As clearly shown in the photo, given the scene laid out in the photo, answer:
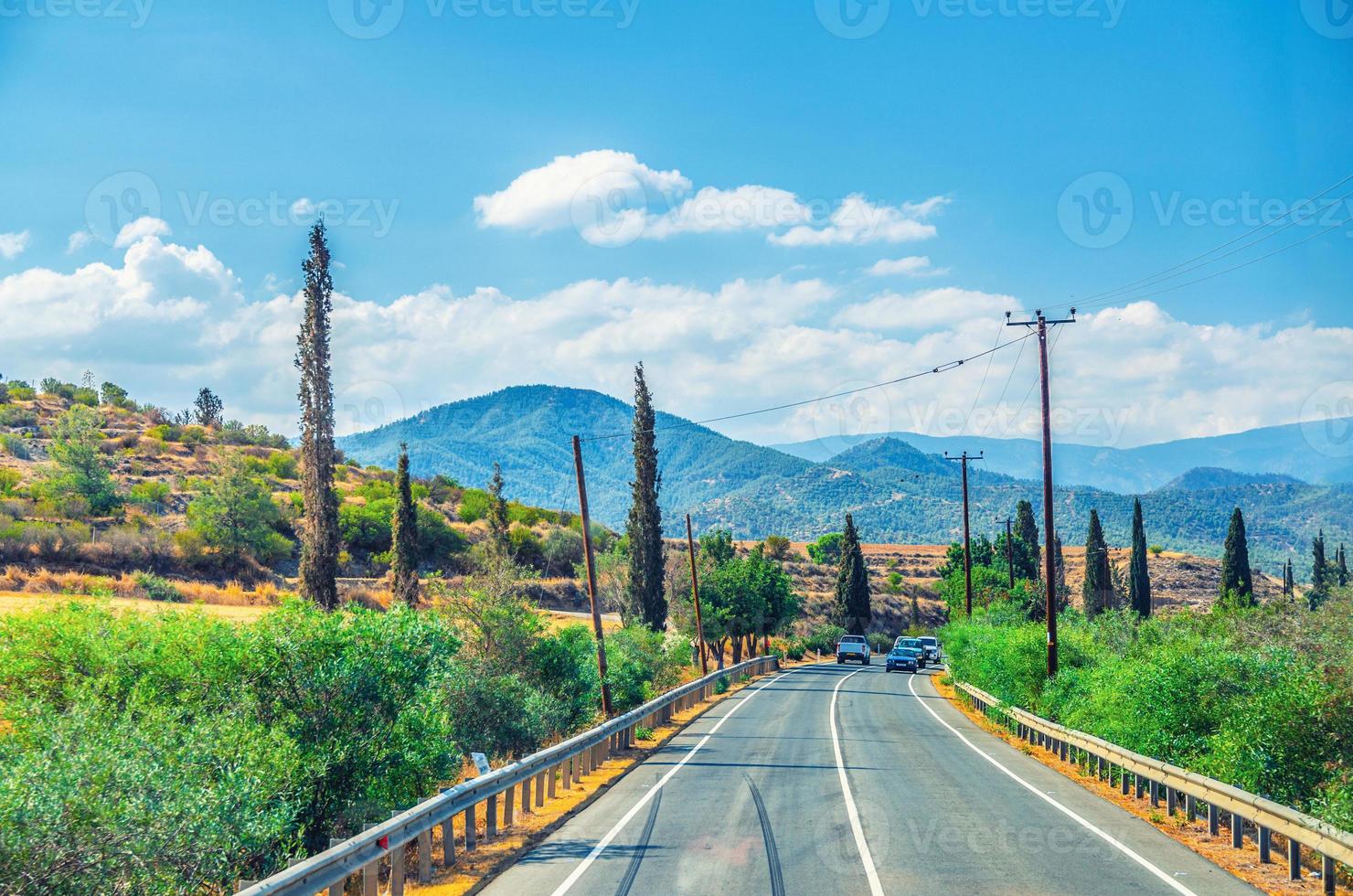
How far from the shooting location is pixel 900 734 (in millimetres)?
25328

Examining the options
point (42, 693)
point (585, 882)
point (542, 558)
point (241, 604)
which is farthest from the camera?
point (542, 558)

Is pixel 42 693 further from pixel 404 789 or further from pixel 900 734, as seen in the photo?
pixel 900 734

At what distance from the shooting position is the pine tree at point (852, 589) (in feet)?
279

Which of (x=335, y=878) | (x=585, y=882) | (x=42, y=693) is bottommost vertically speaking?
(x=585, y=882)

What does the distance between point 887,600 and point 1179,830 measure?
99.7m

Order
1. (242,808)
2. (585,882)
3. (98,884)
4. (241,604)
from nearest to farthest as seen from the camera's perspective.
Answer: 1. (98,884)
2. (242,808)
3. (585,882)
4. (241,604)

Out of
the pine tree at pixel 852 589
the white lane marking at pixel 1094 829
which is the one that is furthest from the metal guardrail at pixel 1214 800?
the pine tree at pixel 852 589

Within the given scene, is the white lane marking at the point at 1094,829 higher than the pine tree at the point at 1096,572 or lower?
higher

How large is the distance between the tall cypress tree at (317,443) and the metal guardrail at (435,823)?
42.7 ft

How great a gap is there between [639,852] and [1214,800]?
727 cm

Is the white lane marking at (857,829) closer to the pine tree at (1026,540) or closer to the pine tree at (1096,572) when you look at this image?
the pine tree at (1096,572)

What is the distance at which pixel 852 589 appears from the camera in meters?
85.0

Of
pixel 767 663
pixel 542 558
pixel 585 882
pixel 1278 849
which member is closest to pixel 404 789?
pixel 585 882

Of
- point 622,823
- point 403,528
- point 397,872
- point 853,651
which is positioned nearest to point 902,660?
point 853,651
